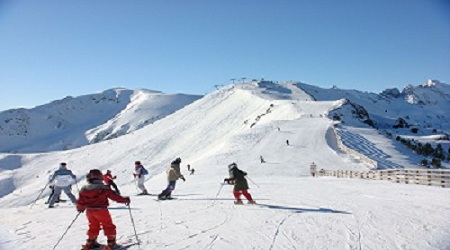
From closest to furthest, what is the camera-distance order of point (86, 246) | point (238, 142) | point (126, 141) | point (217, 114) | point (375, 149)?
point (86, 246) → point (375, 149) → point (238, 142) → point (126, 141) → point (217, 114)

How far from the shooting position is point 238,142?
197 ft

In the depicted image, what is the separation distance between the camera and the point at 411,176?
24625 mm

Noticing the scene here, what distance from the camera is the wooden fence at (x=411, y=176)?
2084cm

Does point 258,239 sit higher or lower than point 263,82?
lower

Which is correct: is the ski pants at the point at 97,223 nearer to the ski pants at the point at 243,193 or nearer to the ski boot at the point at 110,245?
the ski boot at the point at 110,245

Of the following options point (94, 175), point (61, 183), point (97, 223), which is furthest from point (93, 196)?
point (61, 183)

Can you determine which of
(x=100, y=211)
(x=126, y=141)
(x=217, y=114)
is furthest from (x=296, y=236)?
(x=217, y=114)

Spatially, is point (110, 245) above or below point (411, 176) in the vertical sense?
above

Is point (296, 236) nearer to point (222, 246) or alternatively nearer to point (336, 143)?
point (222, 246)

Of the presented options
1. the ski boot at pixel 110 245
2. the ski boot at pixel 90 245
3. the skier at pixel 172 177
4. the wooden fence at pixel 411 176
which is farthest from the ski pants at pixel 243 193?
the wooden fence at pixel 411 176

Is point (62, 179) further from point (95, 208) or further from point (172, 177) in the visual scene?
point (95, 208)

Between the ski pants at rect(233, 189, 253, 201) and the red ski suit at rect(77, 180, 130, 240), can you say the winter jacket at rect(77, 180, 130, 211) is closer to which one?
the red ski suit at rect(77, 180, 130, 240)

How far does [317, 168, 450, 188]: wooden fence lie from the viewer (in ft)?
68.4

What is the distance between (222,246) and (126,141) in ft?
313
